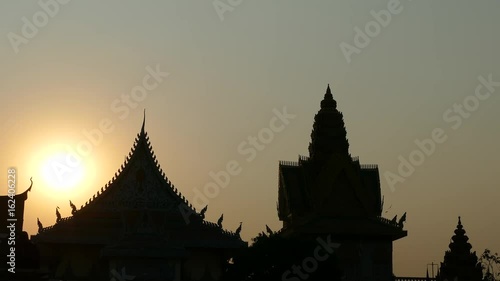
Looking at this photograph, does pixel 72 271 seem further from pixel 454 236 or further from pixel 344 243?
pixel 454 236

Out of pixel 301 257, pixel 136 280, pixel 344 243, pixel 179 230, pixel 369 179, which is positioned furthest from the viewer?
pixel 369 179

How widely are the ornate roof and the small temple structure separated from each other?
13337 mm

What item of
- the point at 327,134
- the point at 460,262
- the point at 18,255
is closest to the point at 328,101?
the point at 327,134

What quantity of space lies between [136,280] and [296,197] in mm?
31674

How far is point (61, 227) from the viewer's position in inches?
3083

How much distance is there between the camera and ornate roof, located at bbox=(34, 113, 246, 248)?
77750 mm

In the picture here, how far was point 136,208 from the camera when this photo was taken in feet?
252

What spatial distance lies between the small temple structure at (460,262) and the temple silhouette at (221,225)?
0.06 meters

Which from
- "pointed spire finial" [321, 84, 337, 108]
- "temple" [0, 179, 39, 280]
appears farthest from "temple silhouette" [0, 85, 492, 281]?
"temple" [0, 179, 39, 280]

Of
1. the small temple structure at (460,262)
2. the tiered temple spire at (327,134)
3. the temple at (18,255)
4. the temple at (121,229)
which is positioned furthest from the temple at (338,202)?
the temple at (18,255)

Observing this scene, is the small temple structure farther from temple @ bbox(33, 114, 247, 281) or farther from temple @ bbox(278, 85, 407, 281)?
temple @ bbox(33, 114, 247, 281)

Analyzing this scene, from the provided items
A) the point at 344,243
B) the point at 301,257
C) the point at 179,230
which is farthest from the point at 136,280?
the point at 344,243

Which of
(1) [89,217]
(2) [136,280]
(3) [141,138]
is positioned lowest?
(2) [136,280]

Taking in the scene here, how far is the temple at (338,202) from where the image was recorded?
85.4 meters
